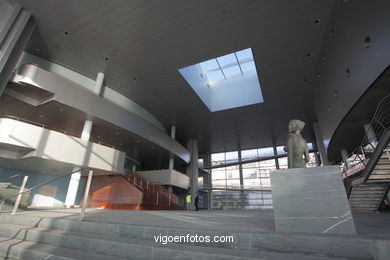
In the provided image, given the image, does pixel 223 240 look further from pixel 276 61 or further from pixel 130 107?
pixel 130 107

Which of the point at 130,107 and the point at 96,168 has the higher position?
the point at 130,107

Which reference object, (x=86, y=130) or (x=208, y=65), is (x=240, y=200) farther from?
(x=86, y=130)

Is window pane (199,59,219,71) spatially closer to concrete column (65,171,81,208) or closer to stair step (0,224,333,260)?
concrete column (65,171,81,208)

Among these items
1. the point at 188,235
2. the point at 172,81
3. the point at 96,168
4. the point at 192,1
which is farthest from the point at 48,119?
the point at 188,235

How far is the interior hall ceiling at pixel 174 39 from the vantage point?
32.3ft

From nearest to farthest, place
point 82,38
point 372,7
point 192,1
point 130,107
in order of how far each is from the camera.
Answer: point 372,7, point 192,1, point 82,38, point 130,107

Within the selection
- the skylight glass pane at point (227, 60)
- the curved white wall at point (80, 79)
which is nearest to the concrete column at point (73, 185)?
the curved white wall at point (80, 79)

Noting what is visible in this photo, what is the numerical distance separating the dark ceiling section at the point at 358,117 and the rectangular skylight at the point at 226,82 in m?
6.76

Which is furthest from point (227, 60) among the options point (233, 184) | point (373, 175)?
point (233, 184)

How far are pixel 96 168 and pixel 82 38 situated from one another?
321 inches

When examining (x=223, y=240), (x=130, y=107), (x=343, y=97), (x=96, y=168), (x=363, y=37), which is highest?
(x=130, y=107)

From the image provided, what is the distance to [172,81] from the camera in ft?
50.4

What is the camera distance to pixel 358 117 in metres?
10.6

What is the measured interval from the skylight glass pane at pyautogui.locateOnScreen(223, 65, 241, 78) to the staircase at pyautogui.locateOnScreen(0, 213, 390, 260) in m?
16.5
